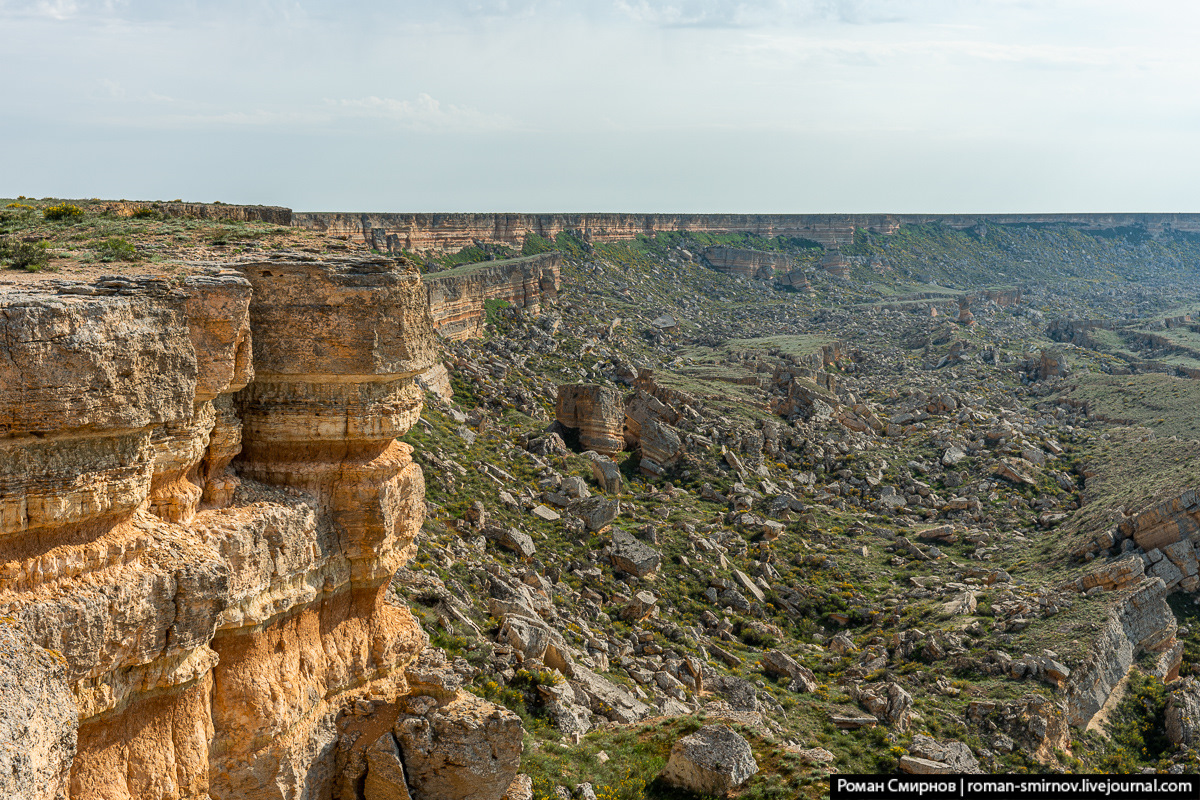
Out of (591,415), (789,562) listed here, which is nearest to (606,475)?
(591,415)

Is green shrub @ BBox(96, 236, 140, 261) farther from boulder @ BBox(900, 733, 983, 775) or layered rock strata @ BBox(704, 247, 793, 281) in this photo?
layered rock strata @ BBox(704, 247, 793, 281)

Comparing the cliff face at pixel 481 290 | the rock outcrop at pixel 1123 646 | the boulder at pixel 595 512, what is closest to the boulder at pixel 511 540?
the boulder at pixel 595 512

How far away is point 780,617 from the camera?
87.1ft

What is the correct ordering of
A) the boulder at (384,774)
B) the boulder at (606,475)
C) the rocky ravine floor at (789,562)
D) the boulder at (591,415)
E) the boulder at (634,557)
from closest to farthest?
the boulder at (384,774) → the rocky ravine floor at (789,562) → the boulder at (634,557) → the boulder at (606,475) → the boulder at (591,415)

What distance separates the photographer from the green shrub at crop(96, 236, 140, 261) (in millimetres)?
10602

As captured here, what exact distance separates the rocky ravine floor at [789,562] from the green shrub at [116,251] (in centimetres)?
45

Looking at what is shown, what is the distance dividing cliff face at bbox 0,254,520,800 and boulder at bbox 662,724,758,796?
14.5ft

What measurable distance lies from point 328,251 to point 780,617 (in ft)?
61.7

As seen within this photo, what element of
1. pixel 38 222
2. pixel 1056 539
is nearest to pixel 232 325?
A: pixel 38 222

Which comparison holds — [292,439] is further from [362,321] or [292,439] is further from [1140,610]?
[1140,610]

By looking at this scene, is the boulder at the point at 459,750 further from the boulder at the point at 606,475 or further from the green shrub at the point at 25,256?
the boulder at the point at 606,475

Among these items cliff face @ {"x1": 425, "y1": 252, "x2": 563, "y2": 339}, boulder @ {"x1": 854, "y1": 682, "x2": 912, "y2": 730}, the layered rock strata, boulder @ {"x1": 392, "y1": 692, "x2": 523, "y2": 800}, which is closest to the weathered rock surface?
boulder @ {"x1": 392, "y1": 692, "x2": 523, "y2": 800}

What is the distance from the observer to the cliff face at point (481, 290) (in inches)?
1612

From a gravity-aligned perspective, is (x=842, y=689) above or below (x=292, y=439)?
below
